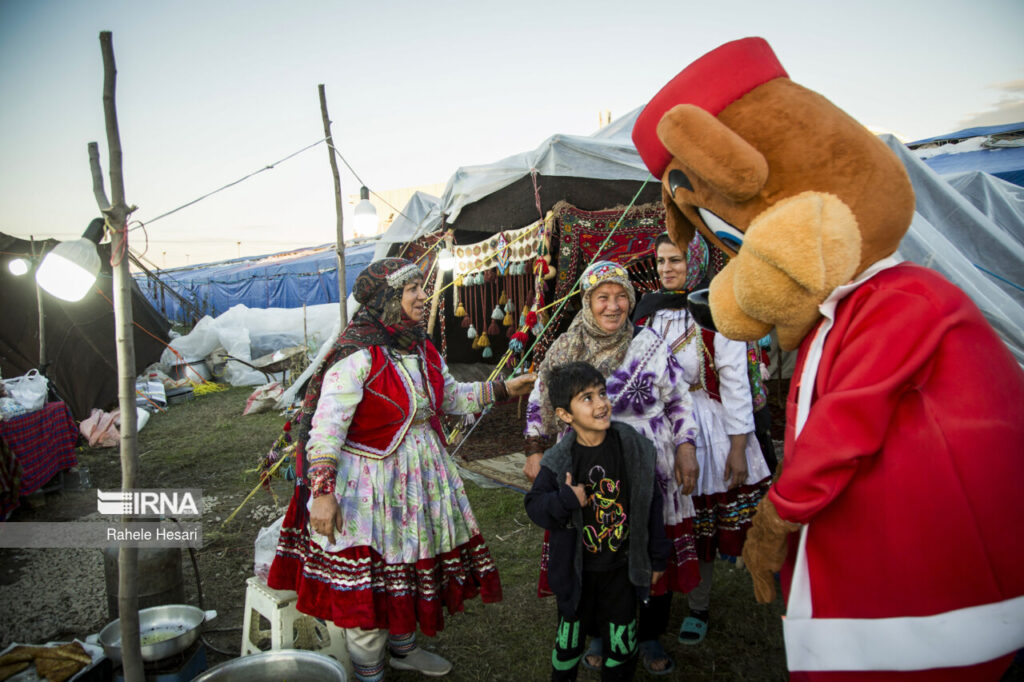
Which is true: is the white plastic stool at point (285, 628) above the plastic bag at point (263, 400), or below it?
above

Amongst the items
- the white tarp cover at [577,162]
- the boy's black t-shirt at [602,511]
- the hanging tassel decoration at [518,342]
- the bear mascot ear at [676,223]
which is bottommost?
the boy's black t-shirt at [602,511]

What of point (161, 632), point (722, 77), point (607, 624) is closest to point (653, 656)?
point (607, 624)

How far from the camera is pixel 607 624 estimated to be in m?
2.14

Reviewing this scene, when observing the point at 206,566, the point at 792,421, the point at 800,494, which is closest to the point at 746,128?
the point at 792,421

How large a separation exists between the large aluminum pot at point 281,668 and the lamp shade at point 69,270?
54.5 inches

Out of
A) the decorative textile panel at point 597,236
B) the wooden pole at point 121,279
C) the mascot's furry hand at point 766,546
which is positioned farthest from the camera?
the decorative textile panel at point 597,236

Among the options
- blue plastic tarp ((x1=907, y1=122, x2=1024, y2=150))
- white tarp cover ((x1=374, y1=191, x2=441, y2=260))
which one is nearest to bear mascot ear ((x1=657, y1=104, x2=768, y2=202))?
white tarp cover ((x1=374, y1=191, x2=441, y2=260))

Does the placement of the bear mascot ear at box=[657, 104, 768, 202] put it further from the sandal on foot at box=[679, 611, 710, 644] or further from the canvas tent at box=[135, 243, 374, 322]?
the canvas tent at box=[135, 243, 374, 322]

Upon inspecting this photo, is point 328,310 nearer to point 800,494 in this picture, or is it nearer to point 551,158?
point 551,158

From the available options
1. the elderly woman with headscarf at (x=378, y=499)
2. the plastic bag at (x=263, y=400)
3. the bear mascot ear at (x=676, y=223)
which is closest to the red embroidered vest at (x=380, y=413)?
the elderly woman with headscarf at (x=378, y=499)

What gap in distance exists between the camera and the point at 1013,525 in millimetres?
1176

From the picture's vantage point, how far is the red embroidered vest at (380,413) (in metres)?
2.35

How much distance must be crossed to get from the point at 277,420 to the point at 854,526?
28.9ft

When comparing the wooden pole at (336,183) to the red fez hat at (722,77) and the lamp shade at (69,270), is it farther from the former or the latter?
the red fez hat at (722,77)
